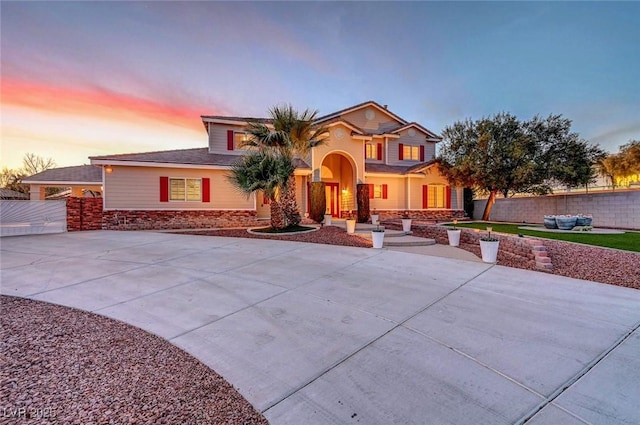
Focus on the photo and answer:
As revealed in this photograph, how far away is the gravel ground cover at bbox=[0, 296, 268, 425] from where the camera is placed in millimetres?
2170

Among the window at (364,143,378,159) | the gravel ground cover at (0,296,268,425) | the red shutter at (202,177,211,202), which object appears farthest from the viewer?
the window at (364,143,378,159)

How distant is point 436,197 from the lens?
20.8 meters

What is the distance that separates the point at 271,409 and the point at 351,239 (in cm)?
855

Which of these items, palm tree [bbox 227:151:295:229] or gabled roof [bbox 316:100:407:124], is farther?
gabled roof [bbox 316:100:407:124]

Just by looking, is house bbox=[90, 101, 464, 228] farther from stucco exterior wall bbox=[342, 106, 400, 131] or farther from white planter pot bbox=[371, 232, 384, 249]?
white planter pot bbox=[371, 232, 384, 249]

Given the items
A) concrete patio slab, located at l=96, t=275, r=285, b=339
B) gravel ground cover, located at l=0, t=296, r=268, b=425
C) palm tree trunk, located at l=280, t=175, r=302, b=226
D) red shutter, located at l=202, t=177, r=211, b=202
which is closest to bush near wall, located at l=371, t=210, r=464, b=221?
palm tree trunk, located at l=280, t=175, r=302, b=226

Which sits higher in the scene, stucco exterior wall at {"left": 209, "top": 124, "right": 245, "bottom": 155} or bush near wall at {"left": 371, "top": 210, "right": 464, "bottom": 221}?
stucco exterior wall at {"left": 209, "top": 124, "right": 245, "bottom": 155}

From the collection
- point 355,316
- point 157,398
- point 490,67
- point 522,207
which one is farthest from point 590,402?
point 522,207

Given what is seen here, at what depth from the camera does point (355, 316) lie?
4.12 m

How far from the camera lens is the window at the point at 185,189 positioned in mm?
15656

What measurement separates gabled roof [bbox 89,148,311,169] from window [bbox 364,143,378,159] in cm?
561

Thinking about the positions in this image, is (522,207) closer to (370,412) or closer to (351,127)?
(351,127)

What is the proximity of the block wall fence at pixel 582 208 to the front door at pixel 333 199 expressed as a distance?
36.2ft

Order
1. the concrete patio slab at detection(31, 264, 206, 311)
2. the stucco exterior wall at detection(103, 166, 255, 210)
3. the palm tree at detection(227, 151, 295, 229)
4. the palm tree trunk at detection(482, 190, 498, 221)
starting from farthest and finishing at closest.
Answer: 1. the palm tree trunk at detection(482, 190, 498, 221)
2. the stucco exterior wall at detection(103, 166, 255, 210)
3. the palm tree at detection(227, 151, 295, 229)
4. the concrete patio slab at detection(31, 264, 206, 311)
